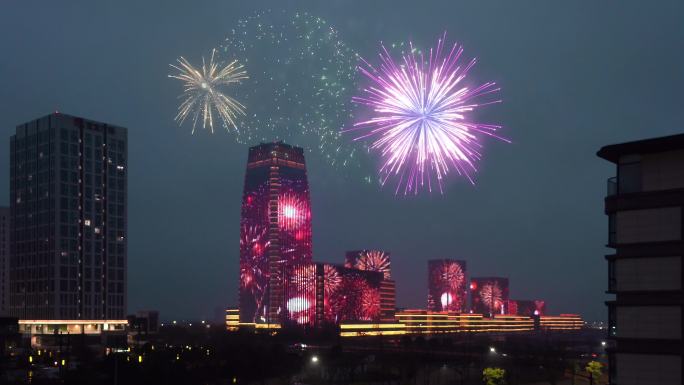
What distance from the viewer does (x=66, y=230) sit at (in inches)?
7549

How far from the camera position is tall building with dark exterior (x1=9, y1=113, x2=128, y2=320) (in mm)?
190500

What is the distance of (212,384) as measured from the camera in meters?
104

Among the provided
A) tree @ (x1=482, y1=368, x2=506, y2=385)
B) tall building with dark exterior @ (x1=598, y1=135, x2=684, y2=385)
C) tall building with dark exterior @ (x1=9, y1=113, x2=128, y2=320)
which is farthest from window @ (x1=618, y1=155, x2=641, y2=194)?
tall building with dark exterior @ (x1=9, y1=113, x2=128, y2=320)

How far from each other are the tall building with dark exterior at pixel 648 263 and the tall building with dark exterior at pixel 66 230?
577 feet

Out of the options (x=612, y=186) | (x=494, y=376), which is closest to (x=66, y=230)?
(x=494, y=376)

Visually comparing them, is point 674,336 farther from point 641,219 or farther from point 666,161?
point 666,161

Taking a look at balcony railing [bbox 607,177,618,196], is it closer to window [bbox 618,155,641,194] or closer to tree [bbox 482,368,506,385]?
window [bbox 618,155,641,194]

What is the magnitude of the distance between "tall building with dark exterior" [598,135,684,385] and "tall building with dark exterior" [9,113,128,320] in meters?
176

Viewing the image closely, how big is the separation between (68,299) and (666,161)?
179m

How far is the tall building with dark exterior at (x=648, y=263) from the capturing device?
32.1 meters

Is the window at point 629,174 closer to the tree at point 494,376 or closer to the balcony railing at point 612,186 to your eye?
the balcony railing at point 612,186

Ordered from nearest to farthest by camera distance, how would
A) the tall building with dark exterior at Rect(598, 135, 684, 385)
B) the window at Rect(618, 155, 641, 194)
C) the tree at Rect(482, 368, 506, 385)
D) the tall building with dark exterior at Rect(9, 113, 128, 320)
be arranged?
the tall building with dark exterior at Rect(598, 135, 684, 385) → the window at Rect(618, 155, 641, 194) → the tree at Rect(482, 368, 506, 385) → the tall building with dark exterior at Rect(9, 113, 128, 320)

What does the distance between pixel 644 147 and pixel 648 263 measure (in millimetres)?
4986

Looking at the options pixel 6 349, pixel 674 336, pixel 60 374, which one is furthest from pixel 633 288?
pixel 6 349
